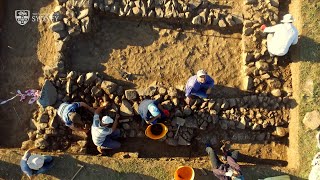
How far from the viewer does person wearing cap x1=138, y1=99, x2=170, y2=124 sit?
8.17 metres

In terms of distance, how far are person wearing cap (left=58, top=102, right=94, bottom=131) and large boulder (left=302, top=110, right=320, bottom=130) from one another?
477 centimetres

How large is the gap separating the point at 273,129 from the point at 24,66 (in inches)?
241

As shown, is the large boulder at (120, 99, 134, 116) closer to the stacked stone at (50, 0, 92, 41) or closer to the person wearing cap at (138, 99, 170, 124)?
the person wearing cap at (138, 99, 170, 124)

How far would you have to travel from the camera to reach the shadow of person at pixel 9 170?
28.0ft

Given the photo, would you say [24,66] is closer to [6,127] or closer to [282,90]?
[6,127]

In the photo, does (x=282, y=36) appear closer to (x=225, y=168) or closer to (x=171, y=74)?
(x=171, y=74)

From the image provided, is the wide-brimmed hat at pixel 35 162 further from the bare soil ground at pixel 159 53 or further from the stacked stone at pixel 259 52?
the stacked stone at pixel 259 52

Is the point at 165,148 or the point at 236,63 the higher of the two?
the point at 236,63

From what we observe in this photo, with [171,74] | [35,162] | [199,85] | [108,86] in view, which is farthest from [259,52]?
[35,162]

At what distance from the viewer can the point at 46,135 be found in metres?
8.92

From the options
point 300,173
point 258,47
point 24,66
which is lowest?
point 300,173

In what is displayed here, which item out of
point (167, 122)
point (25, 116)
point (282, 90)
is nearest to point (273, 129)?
point (282, 90)

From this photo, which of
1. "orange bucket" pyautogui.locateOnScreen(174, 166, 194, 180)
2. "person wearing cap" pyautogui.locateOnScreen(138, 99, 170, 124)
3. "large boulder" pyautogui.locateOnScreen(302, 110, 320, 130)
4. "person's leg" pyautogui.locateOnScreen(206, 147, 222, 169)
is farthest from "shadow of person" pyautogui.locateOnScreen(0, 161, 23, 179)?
"large boulder" pyautogui.locateOnScreen(302, 110, 320, 130)

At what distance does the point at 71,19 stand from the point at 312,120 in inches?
235
